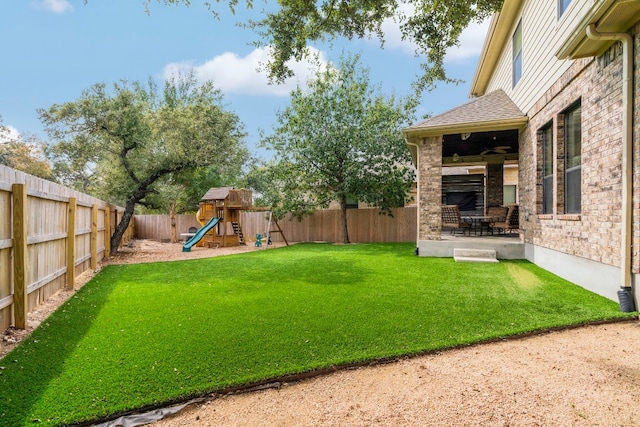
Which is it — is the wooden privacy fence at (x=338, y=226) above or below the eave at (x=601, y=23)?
below

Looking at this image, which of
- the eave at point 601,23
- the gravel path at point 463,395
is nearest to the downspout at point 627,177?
the eave at point 601,23

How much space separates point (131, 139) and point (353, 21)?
27.1 ft

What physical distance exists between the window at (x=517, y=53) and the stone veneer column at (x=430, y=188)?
280cm

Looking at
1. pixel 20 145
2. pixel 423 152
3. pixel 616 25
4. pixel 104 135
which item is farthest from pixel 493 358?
pixel 20 145

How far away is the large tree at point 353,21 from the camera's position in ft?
21.7

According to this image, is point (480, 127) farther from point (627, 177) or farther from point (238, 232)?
point (238, 232)

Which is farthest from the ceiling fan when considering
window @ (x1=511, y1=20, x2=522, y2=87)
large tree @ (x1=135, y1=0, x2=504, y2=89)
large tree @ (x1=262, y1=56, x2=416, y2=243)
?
large tree @ (x1=135, y1=0, x2=504, y2=89)

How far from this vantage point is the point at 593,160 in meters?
4.88

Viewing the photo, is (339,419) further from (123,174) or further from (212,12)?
(123,174)

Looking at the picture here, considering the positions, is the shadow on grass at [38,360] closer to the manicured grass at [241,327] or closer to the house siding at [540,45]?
the manicured grass at [241,327]

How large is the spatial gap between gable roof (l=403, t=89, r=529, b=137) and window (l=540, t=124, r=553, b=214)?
3.27ft

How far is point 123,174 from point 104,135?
5.78 feet

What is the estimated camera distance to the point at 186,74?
2664cm

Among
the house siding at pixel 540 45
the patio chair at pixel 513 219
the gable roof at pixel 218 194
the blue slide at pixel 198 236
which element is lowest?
the blue slide at pixel 198 236
